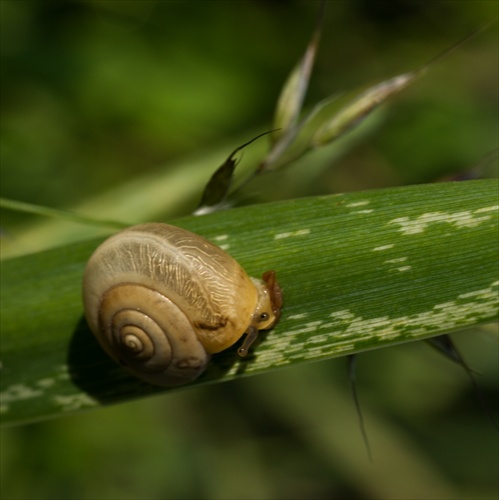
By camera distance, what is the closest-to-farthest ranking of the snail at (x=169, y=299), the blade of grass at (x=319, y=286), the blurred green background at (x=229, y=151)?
1. the blade of grass at (x=319, y=286)
2. the snail at (x=169, y=299)
3. the blurred green background at (x=229, y=151)

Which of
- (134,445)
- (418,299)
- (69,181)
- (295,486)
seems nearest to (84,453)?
(134,445)

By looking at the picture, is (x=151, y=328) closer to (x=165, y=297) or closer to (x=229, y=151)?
(x=165, y=297)

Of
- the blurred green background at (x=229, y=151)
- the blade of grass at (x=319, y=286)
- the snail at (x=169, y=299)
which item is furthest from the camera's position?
the blurred green background at (x=229, y=151)

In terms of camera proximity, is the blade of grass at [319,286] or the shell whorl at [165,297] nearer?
the blade of grass at [319,286]

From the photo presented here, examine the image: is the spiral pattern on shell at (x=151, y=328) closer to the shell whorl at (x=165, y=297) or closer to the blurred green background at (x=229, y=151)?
the shell whorl at (x=165, y=297)

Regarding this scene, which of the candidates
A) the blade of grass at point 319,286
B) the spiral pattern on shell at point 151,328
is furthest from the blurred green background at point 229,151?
the spiral pattern on shell at point 151,328

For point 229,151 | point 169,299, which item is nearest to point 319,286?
point 169,299
